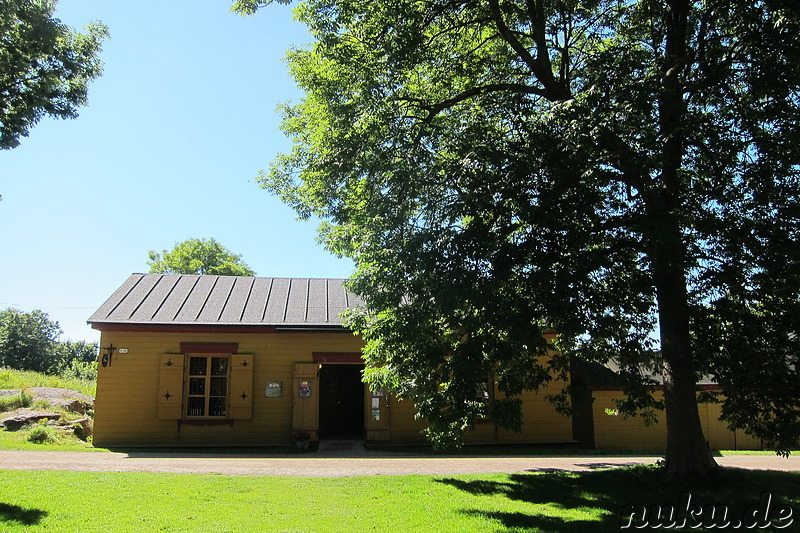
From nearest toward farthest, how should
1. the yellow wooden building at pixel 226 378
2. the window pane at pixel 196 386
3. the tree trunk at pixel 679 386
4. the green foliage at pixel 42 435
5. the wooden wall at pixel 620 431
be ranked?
the tree trunk at pixel 679 386, the green foliage at pixel 42 435, the yellow wooden building at pixel 226 378, the window pane at pixel 196 386, the wooden wall at pixel 620 431

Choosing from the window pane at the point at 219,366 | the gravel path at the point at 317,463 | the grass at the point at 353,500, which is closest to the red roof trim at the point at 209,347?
the window pane at the point at 219,366

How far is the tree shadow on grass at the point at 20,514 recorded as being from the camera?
641cm

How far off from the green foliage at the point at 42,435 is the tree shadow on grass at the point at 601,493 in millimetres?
10357

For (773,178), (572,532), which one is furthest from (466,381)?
(773,178)

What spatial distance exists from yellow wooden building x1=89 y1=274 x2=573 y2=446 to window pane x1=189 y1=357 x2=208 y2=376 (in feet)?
0.09

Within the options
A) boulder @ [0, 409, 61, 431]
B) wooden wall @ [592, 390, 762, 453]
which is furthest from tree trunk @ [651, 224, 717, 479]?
boulder @ [0, 409, 61, 431]

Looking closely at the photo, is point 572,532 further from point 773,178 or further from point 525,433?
point 525,433

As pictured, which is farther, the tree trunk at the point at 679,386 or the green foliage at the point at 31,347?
the green foliage at the point at 31,347

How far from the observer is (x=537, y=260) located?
25.7 feet

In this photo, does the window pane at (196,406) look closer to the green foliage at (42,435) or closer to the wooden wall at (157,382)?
the wooden wall at (157,382)

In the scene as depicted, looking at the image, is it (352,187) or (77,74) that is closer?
(352,187)

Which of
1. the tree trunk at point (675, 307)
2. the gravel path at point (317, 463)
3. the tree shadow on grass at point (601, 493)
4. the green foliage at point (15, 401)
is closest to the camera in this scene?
the tree shadow on grass at point (601, 493)

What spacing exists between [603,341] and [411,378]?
3415 mm

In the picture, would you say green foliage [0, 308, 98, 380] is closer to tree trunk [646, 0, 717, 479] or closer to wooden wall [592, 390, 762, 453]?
wooden wall [592, 390, 762, 453]
